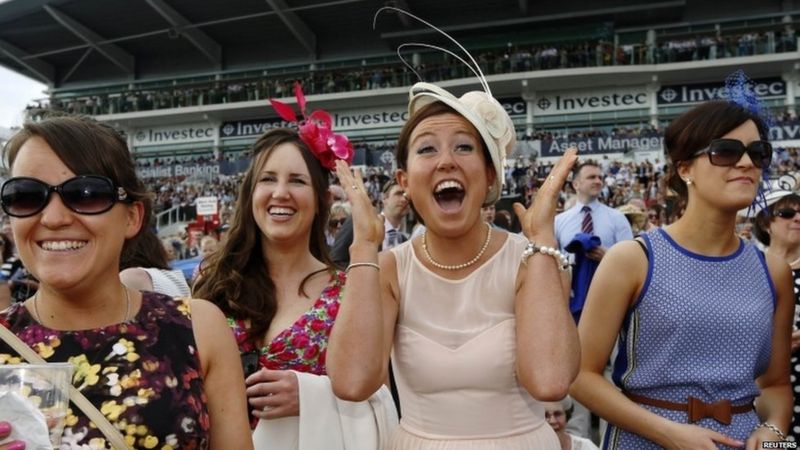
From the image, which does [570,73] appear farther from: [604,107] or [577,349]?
[577,349]

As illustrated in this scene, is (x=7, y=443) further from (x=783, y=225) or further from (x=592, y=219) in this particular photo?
(x=592, y=219)

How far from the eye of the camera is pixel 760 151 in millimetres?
2029

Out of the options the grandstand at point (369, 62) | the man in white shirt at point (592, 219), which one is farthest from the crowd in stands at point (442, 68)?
the man in white shirt at point (592, 219)

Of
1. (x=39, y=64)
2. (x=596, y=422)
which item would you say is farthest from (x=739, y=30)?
(x=39, y=64)

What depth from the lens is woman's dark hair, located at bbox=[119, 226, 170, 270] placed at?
3012 mm

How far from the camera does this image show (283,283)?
2.45 m

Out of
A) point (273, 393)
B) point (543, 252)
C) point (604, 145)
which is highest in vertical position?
point (604, 145)

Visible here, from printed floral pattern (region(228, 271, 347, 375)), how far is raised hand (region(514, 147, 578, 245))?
0.80 m

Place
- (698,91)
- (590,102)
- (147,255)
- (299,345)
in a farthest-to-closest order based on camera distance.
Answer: (590,102) < (698,91) < (147,255) < (299,345)

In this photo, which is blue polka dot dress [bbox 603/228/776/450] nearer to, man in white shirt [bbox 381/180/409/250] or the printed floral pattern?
the printed floral pattern

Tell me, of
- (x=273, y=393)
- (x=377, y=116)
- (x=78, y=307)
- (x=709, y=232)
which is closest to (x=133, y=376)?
(x=78, y=307)

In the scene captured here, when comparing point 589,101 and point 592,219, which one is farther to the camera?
point 589,101

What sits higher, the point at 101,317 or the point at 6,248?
the point at 6,248

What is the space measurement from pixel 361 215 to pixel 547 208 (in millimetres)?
547
